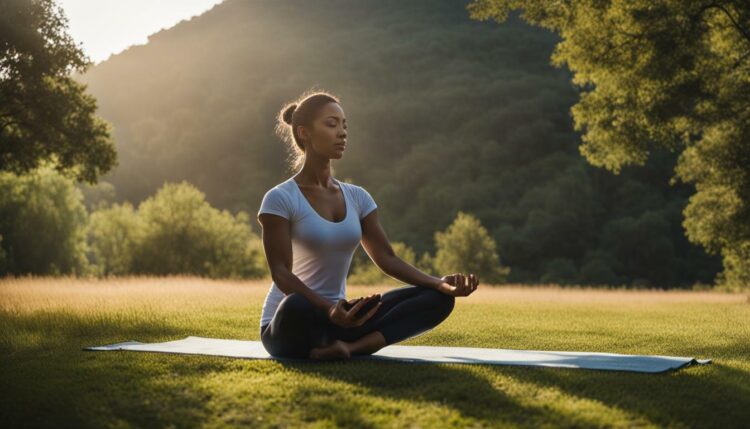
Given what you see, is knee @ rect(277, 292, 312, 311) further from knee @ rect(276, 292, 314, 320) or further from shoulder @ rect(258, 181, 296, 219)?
shoulder @ rect(258, 181, 296, 219)

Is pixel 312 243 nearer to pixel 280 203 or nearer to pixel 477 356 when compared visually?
pixel 280 203

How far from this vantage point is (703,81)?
17078mm

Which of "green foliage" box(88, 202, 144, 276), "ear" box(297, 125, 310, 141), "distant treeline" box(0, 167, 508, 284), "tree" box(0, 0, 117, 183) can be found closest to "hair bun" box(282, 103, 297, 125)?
"ear" box(297, 125, 310, 141)

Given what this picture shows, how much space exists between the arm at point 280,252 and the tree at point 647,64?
1158cm

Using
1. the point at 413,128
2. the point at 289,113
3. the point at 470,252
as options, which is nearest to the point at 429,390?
the point at 289,113

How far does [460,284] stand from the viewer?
5957mm

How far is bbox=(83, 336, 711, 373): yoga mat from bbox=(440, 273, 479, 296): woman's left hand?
664 mm

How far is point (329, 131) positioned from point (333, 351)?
183 centimetres

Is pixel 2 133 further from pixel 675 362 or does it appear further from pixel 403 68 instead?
pixel 403 68

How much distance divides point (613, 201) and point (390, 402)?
256ft

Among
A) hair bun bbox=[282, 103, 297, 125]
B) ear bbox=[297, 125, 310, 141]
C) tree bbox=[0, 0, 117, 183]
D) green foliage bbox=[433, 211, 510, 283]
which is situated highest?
tree bbox=[0, 0, 117, 183]

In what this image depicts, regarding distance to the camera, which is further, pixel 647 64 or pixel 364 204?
pixel 647 64

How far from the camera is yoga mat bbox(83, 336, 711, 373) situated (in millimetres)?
6164

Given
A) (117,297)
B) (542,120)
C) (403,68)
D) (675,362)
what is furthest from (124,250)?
(403,68)
